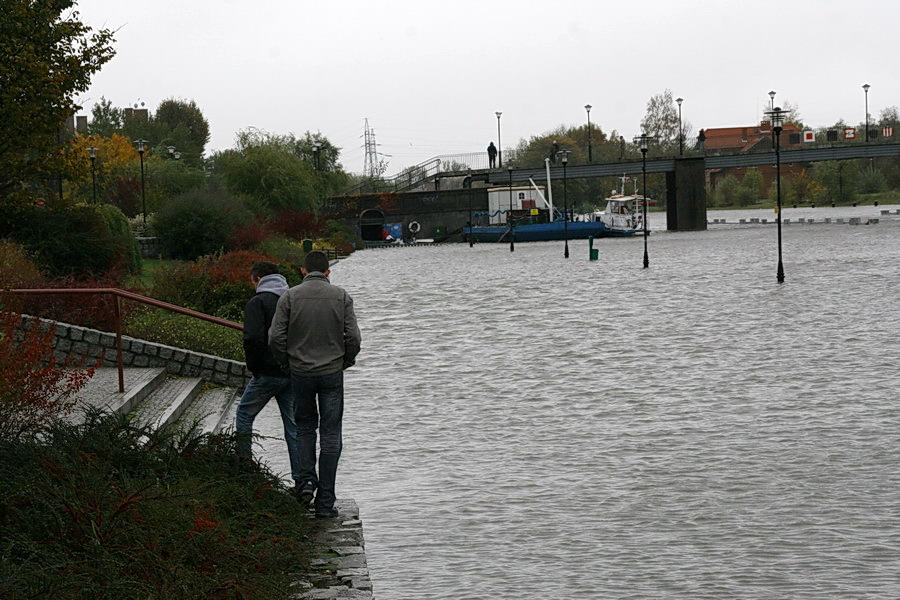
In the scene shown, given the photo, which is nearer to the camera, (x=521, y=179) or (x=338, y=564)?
(x=338, y=564)

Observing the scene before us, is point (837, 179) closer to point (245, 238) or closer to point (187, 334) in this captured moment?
point (245, 238)

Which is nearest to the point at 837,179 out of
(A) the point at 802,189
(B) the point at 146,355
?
(A) the point at 802,189

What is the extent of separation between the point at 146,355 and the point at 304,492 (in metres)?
7.86

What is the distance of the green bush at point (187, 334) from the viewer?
18688 millimetres

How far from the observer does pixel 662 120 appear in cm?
17925

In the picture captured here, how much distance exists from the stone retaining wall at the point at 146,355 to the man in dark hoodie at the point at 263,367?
20.4 feet

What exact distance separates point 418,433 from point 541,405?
252cm

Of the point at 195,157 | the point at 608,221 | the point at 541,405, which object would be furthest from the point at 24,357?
the point at 195,157

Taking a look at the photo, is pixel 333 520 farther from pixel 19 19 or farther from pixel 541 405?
pixel 19 19

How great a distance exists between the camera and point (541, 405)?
16.8 meters

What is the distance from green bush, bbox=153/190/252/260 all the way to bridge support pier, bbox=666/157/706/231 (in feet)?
176

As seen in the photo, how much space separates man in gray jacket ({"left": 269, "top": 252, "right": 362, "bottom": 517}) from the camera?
10.1m

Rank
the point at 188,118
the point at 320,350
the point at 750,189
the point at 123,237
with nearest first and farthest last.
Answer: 1. the point at 320,350
2. the point at 123,237
3. the point at 188,118
4. the point at 750,189

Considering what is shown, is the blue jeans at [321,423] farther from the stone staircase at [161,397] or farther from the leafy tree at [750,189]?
the leafy tree at [750,189]
